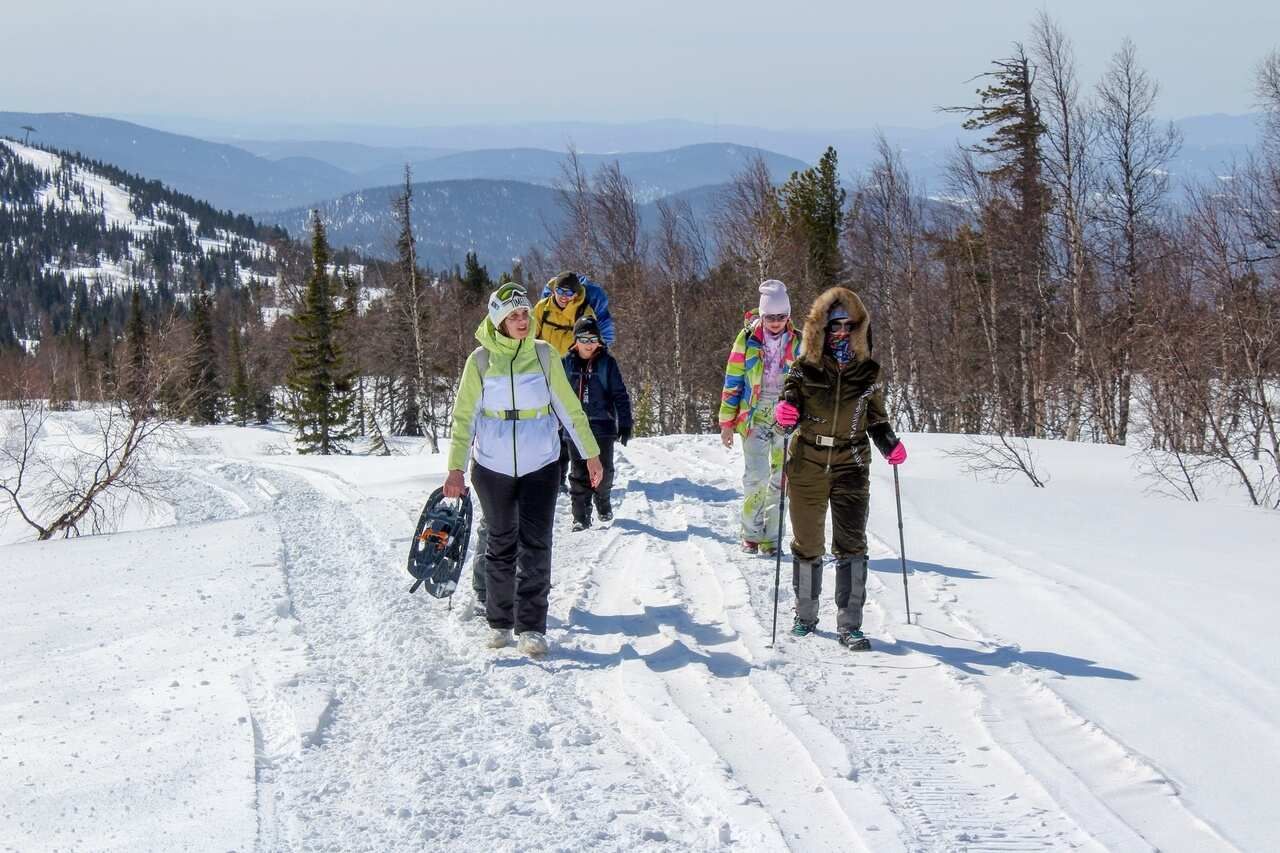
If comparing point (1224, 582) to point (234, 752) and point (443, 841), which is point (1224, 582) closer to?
point (443, 841)

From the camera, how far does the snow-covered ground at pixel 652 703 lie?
11.4 feet

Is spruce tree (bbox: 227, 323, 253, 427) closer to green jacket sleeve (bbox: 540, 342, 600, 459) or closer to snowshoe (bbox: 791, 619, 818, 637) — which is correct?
green jacket sleeve (bbox: 540, 342, 600, 459)

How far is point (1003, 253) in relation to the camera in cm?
2625

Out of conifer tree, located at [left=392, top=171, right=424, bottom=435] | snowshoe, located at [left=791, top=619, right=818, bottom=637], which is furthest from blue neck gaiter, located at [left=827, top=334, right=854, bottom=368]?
conifer tree, located at [left=392, top=171, right=424, bottom=435]

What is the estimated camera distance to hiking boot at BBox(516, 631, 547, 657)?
5.34 meters

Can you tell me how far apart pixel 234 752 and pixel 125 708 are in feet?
2.96

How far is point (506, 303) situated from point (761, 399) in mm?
2647

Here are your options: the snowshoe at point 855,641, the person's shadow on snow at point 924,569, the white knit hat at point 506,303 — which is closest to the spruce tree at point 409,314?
the person's shadow on snow at point 924,569

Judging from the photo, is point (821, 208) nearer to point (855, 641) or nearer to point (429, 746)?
point (855, 641)

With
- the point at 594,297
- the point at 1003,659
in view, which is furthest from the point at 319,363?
the point at 1003,659

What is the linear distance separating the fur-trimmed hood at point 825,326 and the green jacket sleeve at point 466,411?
1.93m

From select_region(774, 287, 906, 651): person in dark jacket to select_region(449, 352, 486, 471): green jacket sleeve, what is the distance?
1.78 meters

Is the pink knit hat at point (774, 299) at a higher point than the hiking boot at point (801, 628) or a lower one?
higher

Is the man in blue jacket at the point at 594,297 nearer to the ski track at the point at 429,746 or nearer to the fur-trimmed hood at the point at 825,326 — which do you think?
the ski track at the point at 429,746
